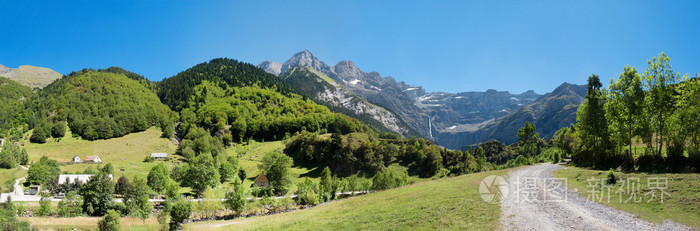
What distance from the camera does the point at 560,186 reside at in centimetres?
3259

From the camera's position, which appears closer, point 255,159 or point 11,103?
point 255,159

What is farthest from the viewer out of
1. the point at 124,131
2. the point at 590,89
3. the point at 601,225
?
the point at 124,131

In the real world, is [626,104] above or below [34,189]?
above

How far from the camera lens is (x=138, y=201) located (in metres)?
67.3

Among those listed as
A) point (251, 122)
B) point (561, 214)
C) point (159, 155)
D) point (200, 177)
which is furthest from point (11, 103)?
point (561, 214)

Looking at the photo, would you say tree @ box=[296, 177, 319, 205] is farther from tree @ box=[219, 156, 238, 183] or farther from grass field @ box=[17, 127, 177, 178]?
grass field @ box=[17, 127, 177, 178]

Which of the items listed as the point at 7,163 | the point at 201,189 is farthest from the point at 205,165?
the point at 7,163

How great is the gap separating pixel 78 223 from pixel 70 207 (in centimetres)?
1049

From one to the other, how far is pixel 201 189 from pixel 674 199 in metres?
86.8

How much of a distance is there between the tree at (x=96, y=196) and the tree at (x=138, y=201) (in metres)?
3.99

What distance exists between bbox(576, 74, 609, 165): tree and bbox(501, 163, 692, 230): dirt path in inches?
935

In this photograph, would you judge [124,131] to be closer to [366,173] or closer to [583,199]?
[366,173]

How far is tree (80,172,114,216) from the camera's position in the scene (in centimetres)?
6150

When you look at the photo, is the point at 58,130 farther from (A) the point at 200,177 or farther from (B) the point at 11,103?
(A) the point at 200,177
